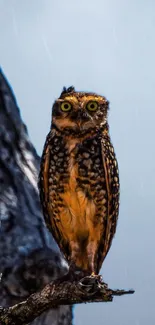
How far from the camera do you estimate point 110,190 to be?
593cm

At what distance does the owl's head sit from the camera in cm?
583

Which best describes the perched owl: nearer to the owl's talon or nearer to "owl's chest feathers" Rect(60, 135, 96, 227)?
"owl's chest feathers" Rect(60, 135, 96, 227)

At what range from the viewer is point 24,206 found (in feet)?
22.8

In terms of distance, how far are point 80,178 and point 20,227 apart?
105 centimetres

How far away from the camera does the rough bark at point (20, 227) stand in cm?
660

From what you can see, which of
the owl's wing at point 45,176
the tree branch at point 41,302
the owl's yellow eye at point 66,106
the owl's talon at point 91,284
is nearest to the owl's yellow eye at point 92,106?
the owl's yellow eye at point 66,106

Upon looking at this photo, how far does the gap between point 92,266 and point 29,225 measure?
2.99 feet

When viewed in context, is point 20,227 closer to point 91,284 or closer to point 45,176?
point 45,176

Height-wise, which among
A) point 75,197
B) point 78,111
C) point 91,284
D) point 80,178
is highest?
point 78,111

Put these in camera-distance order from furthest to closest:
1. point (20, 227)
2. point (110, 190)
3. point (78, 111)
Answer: point (20, 227) → point (110, 190) → point (78, 111)

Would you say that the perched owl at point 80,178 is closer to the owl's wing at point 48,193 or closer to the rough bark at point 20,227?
the owl's wing at point 48,193

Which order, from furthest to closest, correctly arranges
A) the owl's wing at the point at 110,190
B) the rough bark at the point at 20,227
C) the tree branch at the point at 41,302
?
the rough bark at the point at 20,227, the owl's wing at the point at 110,190, the tree branch at the point at 41,302

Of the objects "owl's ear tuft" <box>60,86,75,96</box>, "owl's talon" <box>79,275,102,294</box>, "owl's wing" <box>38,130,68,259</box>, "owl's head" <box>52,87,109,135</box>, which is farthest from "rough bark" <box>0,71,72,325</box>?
"owl's talon" <box>79,275,102,294</box>

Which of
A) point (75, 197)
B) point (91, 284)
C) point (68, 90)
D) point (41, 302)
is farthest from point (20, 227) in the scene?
point (91, 284)
